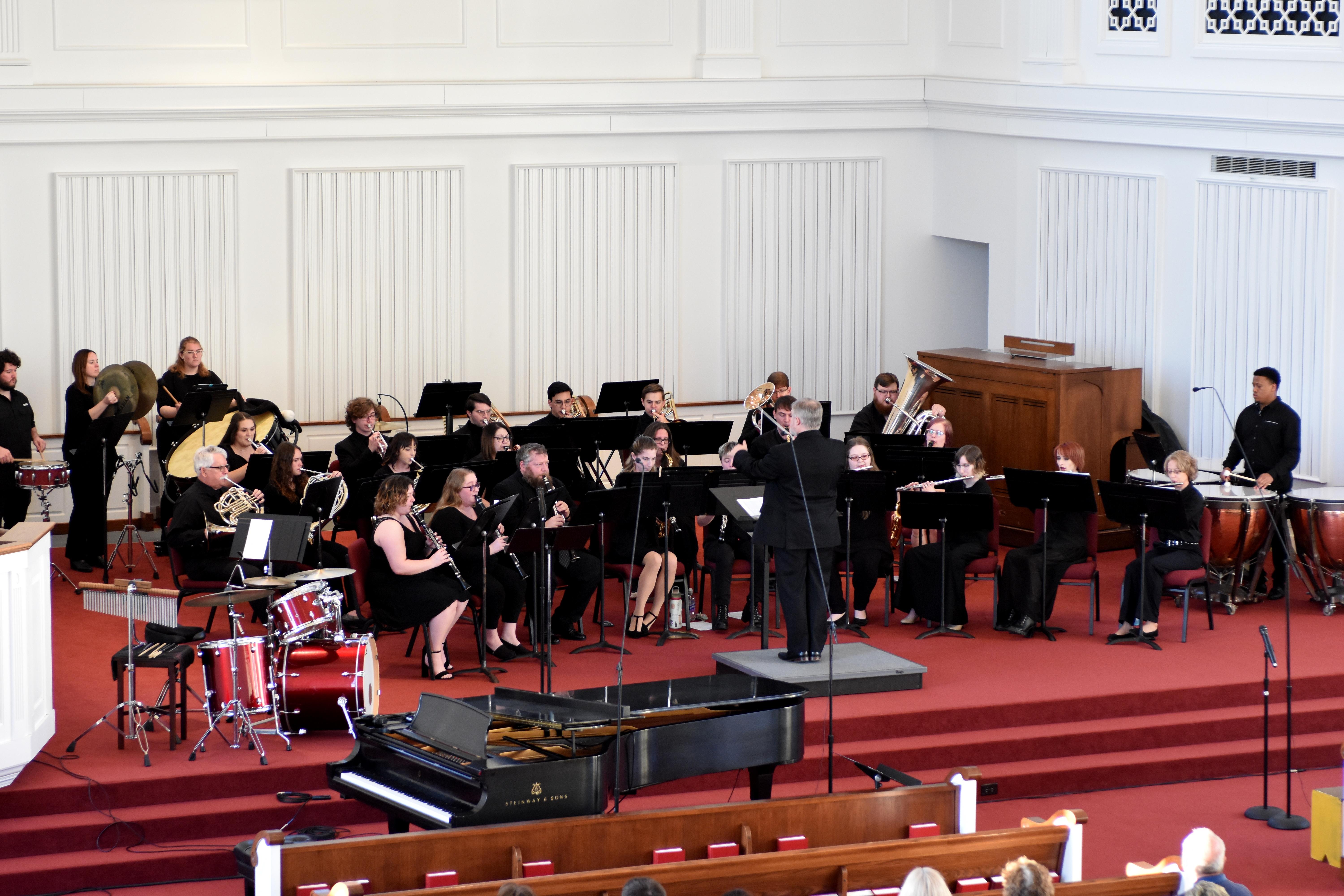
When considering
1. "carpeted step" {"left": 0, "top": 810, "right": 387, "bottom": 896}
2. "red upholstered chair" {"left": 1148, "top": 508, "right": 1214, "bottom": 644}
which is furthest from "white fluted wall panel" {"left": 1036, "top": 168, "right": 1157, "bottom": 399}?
"carpeted step" {"left": 0, "top": 810, "right": 387, "bottom": 896}

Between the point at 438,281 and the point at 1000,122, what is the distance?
15.3ft

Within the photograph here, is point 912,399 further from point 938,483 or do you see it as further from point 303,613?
point 303,613

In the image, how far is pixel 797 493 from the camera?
29.9ft

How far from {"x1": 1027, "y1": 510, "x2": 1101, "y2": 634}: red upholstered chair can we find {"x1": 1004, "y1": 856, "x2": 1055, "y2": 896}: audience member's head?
536 centimetres

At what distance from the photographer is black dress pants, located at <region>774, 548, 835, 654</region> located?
9266mm

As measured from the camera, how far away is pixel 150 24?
42.6 ft

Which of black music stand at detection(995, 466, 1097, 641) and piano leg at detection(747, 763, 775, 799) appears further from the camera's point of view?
black music stand at detection(995, 466, 1097, 641)

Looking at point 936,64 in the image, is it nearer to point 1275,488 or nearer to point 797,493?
point 1275,488

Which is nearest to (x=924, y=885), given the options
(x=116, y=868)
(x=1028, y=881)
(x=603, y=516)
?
(x=1028, y=881)

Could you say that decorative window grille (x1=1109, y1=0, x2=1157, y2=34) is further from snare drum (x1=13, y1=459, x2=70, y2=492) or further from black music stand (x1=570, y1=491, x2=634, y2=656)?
snare drum (x1=13, y1=459, x2=70, y2=492)

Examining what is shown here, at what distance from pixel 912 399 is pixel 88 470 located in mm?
5682

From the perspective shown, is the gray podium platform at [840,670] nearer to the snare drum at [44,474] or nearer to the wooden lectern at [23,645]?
the wooden lectern at [23,645]

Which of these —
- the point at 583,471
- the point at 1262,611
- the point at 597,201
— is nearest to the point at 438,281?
the point at 597,201

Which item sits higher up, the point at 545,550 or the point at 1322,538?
the point at 545,550
